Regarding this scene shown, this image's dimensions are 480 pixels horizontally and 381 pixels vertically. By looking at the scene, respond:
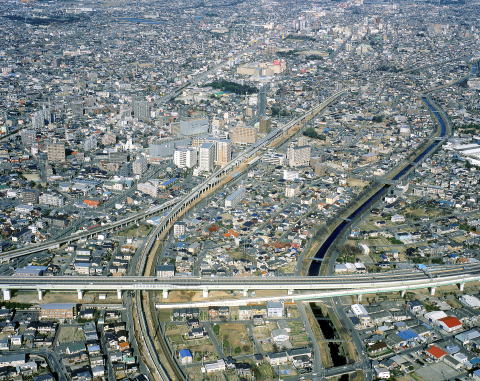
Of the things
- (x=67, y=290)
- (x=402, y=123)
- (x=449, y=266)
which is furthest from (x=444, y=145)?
(x=67, y=290)

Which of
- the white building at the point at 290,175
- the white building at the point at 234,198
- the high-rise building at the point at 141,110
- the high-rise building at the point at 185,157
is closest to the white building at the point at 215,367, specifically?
the white building at the point at 234,198

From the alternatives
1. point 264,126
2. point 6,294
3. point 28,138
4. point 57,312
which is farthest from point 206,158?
point 57,312

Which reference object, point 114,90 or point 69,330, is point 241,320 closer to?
point 69,330

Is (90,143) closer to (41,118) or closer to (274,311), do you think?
(41,118)

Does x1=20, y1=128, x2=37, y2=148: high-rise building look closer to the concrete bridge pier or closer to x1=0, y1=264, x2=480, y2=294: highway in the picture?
x1=0, y1=264, x2=480, y2=294: highway

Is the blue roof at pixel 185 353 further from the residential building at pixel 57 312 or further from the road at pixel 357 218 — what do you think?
the road at pixel 357 218
